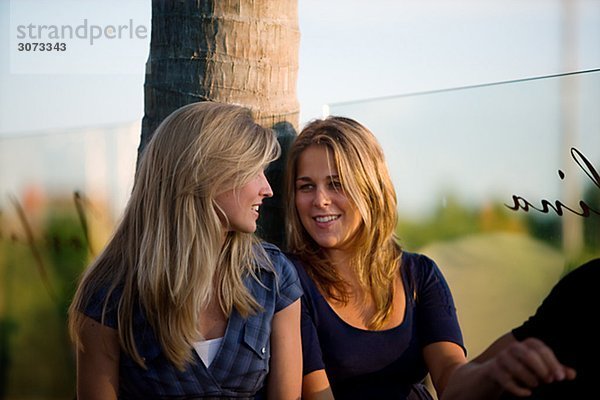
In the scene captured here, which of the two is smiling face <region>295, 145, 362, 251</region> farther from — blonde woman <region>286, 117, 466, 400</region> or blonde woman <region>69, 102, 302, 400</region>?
blonde woman <region>69, 102, 302, 400</region>

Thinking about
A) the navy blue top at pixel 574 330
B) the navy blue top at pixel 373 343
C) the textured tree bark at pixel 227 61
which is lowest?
the navy blue top at pixel 373 343

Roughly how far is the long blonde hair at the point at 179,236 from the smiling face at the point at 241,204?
3cm

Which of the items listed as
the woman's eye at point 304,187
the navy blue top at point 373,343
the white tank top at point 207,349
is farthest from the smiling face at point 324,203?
the white tank top at point 207,349

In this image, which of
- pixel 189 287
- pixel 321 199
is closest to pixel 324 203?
pixel 321 199

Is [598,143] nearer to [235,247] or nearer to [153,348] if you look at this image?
[235,247]

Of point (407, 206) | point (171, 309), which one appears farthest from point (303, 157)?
point (407, 206)

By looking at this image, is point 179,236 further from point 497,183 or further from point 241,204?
point 497,183

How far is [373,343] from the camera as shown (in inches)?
125

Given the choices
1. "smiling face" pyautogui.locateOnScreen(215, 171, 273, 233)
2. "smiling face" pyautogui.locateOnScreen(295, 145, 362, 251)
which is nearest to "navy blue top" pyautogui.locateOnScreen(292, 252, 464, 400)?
"smiling face" pyautogui.locateOnScreen(295, 145, 362, 251)

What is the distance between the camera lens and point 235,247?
2.95m

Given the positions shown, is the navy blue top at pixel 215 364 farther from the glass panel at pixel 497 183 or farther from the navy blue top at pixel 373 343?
the glass panel at pixel 497 183

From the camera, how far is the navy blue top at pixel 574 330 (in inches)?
80.4

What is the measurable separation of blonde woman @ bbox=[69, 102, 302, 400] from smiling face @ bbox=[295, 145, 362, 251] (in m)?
0.33

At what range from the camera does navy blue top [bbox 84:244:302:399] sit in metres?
2.78
